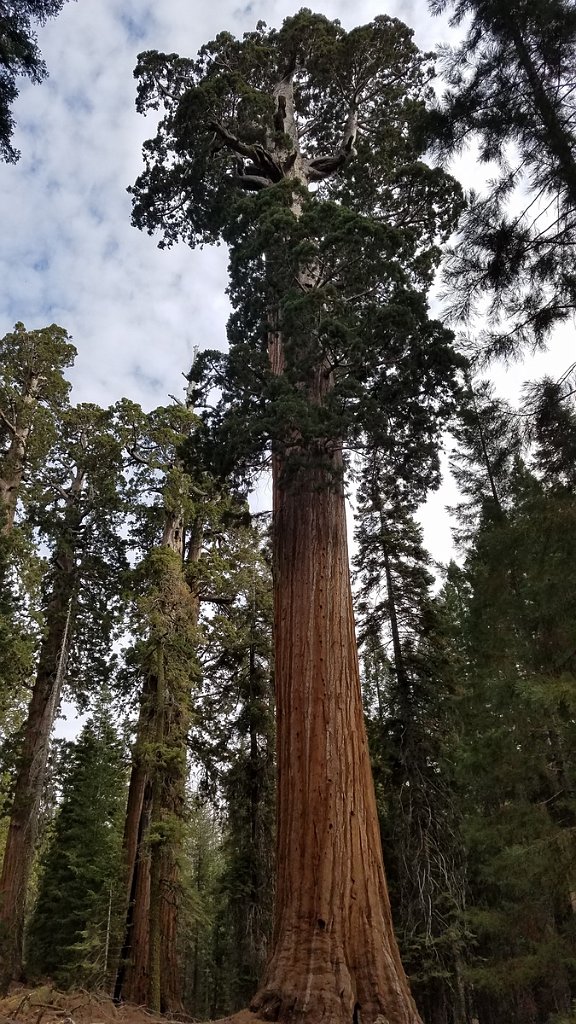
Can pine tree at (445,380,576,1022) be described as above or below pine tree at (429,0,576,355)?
below

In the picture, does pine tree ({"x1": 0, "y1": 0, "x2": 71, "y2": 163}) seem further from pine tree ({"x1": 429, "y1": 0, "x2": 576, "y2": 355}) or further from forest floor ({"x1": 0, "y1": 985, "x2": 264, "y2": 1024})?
forest floor ({"x1": 0, "y1": 985, "x2": 264, "y2": 1024})

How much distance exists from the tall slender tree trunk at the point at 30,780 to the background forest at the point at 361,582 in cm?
6

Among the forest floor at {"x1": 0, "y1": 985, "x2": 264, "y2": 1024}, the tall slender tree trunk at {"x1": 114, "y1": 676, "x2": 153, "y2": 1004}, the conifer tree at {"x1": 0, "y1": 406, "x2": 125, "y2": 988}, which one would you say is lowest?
the forest floor at {"x1": 0, "y1": 985, "x2": 264, "y2": 1024}

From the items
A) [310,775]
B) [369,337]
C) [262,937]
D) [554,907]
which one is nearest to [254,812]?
[262,937]

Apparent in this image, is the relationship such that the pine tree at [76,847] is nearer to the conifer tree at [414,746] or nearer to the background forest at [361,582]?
the background forest at [361,582]

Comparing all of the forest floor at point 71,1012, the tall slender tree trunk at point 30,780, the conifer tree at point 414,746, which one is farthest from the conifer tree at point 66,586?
the forest floor at point 71,1012

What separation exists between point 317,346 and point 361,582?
738 cm

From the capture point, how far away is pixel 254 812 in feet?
42.8

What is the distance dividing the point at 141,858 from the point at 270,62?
13326 mm

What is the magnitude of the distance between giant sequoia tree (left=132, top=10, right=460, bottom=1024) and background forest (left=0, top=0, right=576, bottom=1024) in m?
0.07

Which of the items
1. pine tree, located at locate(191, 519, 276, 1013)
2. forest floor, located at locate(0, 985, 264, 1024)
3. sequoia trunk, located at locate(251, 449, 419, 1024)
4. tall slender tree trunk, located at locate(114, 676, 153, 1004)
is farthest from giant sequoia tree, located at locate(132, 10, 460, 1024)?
pine tree, located at locate(191, 519, 276, 1013)

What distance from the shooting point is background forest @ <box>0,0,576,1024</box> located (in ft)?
20.1

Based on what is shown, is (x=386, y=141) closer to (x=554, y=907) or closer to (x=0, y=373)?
(x=0, y=373)

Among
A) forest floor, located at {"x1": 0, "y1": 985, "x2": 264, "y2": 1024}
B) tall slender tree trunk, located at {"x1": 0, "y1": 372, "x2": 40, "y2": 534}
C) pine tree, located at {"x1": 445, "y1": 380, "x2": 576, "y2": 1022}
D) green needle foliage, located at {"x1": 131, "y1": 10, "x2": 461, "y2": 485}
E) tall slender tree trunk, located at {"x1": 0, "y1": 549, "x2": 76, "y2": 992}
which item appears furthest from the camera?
tall slender tree trunk, located at {"x1": 0, "y1": 372, "x2": 40, "y2": 534}
